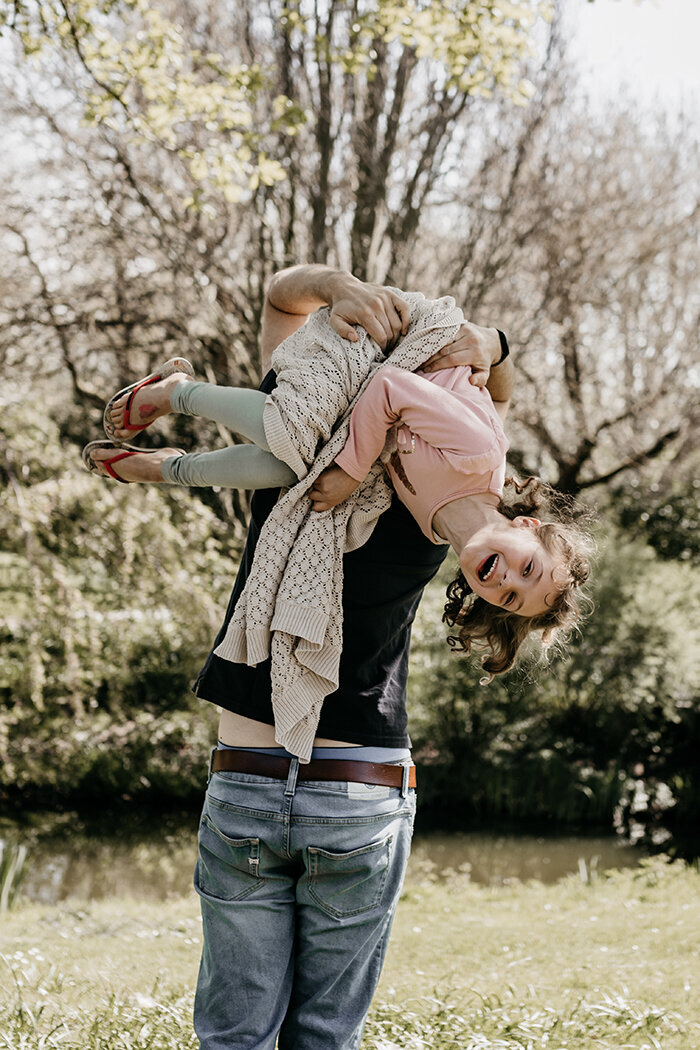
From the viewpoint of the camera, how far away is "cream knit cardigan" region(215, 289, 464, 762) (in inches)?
65.0

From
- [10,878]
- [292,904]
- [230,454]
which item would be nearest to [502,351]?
[230,454]

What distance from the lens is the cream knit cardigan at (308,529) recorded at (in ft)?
5.42

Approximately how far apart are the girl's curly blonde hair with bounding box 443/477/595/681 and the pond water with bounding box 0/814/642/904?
23.2 ft

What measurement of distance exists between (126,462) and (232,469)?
0.30m

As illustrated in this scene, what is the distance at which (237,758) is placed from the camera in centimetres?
170

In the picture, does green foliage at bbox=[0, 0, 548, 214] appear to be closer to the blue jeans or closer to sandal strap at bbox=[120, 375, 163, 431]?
sandal strap at bbox=[120, 375, 163, 431]

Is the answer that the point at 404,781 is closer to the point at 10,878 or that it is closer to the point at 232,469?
the point at 232,469

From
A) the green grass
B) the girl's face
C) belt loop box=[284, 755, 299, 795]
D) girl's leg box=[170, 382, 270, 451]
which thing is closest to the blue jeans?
belt loop box=[284, 755, 299, 795]

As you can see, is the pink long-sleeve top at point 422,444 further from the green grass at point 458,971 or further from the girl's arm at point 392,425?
the green grass at point 458,971

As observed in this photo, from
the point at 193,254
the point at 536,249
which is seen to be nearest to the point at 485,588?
the point at 193,254

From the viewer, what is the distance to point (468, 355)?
76.4 inches

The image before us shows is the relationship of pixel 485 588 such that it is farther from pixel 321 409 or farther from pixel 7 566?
pixel 7 566

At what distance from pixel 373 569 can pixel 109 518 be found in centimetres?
661

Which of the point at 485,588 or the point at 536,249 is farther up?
the point at 536,249
